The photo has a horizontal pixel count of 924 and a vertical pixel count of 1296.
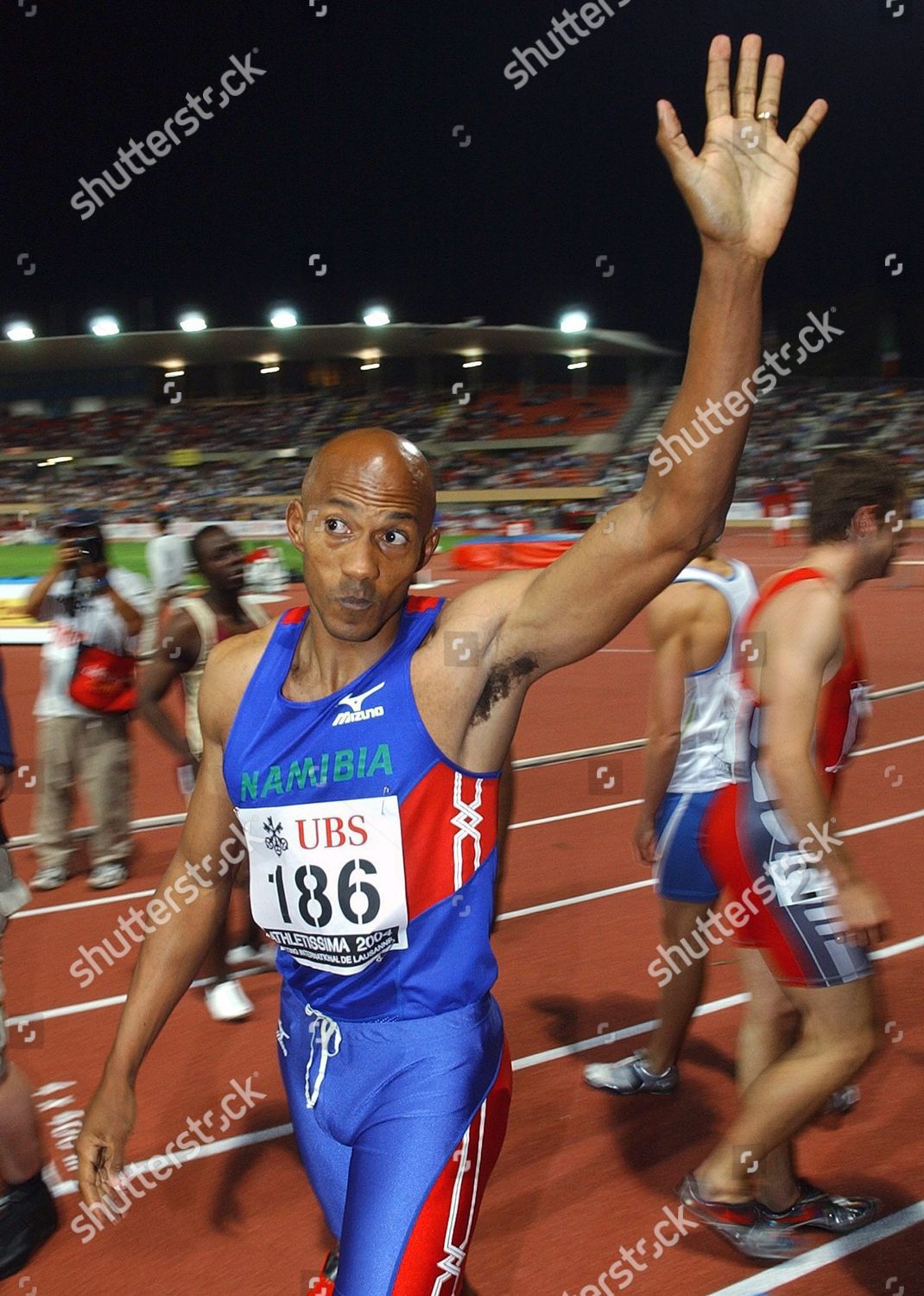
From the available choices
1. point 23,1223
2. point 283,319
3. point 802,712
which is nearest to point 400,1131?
point 802,712

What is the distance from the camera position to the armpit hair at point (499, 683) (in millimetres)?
2273

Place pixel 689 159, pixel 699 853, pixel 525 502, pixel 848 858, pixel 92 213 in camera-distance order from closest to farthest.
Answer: pixel 689 159
pixel 848 858
pixel 699 853
pixel 525 502
pixel 92 213

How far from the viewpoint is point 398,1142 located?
7.06ft

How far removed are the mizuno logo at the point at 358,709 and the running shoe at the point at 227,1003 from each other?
11.4 feet

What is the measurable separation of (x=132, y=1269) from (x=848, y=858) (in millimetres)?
2619

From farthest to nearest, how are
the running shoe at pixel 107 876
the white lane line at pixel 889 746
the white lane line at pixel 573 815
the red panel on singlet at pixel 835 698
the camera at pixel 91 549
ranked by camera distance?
the white lane line at pixel 889 746
the white lane line at pixel 573 815
the running shoe at pixel 107 876
the camera at pixel 91 549
the red panel on singlet at pixel 835 698

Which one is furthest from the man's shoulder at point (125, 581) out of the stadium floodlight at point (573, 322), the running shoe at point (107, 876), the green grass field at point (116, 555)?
the stadium floodlight at point (573, 322)

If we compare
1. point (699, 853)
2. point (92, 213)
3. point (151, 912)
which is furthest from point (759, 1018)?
point (92, 213)

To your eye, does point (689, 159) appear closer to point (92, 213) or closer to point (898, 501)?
point (898, 501)

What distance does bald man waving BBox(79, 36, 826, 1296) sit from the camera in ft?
6.90

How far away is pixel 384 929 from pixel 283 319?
5857 centimetres

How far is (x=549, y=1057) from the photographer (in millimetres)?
4914

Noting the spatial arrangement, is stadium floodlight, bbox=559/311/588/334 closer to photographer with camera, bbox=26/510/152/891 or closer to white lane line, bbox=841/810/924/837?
white lane line, bbox=841/810/924/837

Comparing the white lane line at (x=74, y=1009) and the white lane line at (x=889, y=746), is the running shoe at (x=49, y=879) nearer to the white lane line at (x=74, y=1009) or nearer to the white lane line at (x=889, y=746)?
the white lane line at (x=74, y=1009)
